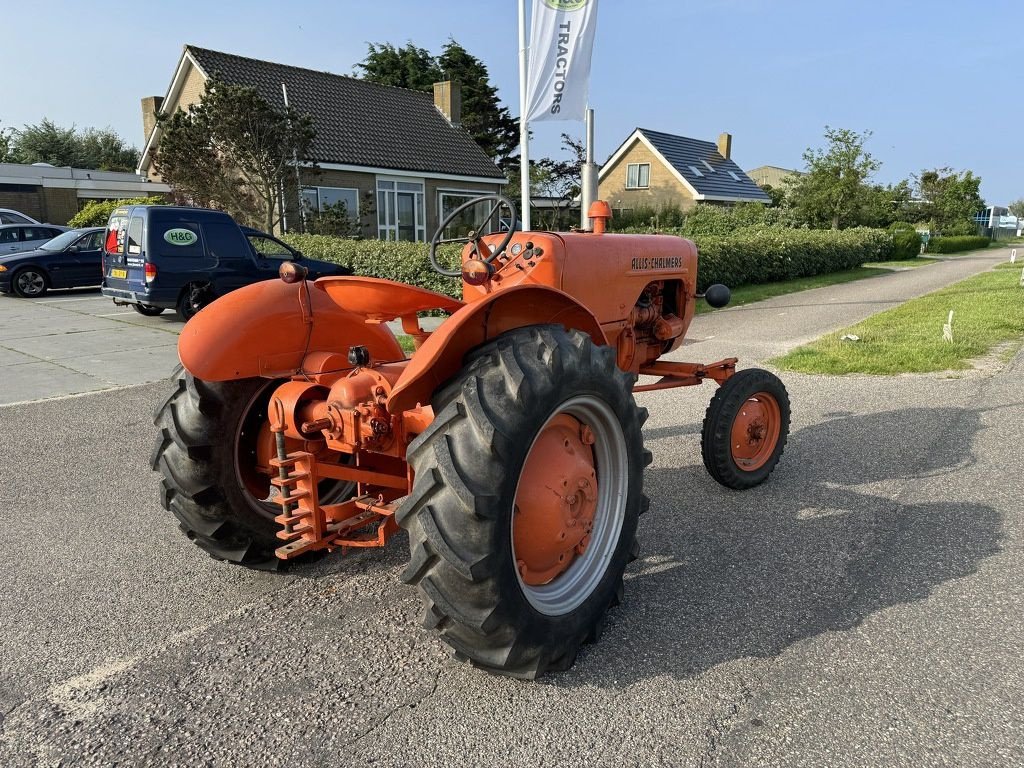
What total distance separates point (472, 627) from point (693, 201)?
122 ft

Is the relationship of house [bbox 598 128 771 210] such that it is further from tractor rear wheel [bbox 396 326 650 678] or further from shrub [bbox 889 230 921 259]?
tractor rear wheel [bbox 396 326 650 678]

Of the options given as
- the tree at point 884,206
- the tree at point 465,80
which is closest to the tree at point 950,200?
the tree at point 884,206

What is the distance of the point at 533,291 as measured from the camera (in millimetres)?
2688

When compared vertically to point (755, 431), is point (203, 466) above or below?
above

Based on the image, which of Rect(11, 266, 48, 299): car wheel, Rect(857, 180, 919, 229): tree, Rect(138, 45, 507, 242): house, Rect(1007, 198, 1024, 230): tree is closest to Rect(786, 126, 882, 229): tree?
Rect(857, 180, 919, 229): tree

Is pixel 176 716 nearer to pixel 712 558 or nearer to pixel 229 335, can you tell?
pixel 229 335

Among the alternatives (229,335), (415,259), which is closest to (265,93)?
(415,259)

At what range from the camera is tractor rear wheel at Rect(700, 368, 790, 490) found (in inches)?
163

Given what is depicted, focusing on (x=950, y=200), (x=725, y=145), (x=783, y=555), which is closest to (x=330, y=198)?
(x=783, y=555)

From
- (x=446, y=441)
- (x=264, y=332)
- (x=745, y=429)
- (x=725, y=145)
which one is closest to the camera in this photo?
(x=446, y=441)

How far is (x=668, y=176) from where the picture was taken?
123ft

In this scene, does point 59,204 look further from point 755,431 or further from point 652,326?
point 755,431

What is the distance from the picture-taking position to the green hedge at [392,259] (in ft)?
39.6

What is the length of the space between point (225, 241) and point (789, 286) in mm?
12971
